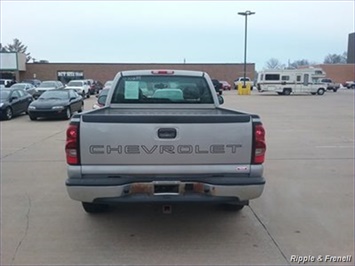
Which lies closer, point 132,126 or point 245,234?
point 132,126

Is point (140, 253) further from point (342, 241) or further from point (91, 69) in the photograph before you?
point (91, 69)

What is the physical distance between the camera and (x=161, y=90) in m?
6.11

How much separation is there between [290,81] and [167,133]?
41730 mm

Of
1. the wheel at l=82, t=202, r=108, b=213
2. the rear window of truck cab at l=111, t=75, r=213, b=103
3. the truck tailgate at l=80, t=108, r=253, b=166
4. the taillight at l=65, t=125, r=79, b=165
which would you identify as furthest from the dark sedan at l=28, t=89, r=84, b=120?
the truck tailgate at l=80, t=108, r=253, b=166

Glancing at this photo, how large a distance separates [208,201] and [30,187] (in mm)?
3827

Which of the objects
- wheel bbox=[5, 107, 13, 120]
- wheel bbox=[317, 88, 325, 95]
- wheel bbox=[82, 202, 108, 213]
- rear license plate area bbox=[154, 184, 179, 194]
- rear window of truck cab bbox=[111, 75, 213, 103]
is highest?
rear window of truck cab bbox=[111, 75, 213, 103]

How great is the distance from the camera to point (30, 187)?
21.5 feet

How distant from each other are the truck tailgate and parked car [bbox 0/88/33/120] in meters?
15.7

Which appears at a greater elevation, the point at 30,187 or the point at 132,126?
the point at 132,126

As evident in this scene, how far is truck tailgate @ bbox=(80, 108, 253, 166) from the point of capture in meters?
3.80

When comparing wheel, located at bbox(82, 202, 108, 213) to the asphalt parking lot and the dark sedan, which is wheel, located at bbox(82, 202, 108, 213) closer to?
the asphalt parking lot

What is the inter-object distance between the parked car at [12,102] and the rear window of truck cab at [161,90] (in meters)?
13.8

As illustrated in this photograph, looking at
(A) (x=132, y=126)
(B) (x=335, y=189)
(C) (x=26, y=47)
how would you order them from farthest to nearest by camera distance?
(C) (x=26, y=47) → (B) (x=335, y=189) → (A) (x=132, y=126)

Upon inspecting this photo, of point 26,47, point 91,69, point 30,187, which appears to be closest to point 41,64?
point 91,69
